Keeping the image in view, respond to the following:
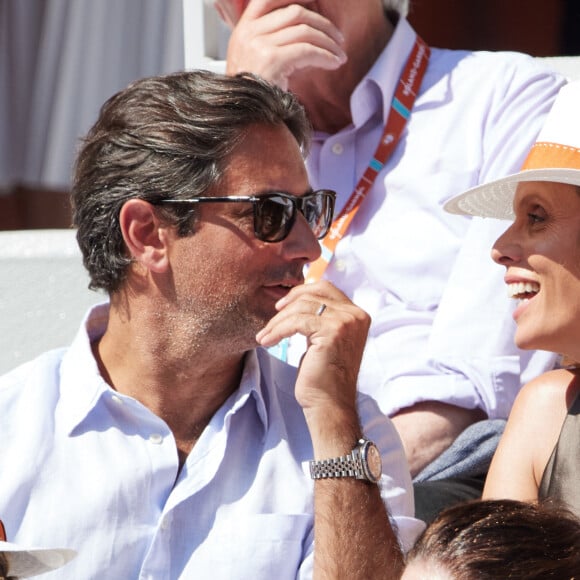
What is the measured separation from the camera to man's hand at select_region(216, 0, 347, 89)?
3.62m

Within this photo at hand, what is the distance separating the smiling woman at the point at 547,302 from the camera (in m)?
2.47

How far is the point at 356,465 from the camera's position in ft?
8.00

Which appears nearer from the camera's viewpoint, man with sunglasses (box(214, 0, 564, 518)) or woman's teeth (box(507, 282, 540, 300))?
woman's teeth (box(507, 282, 540, 300))

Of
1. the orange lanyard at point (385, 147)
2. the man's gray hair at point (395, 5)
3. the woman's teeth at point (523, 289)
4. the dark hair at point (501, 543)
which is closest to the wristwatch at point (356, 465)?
the woman's teeth at point (523, 289)

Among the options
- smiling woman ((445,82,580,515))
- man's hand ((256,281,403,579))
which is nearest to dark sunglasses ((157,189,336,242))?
man's hand ((256,281,403,579))

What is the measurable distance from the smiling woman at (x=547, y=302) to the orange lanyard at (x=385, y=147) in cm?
90

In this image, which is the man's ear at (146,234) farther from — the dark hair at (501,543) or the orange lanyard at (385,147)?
the dark hair at (501,543)

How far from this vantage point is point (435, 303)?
11.3ft

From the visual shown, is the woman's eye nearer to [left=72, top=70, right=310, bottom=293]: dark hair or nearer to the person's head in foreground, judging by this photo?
Answer: the person's head in foreground

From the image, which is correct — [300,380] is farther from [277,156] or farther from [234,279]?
[277,156]

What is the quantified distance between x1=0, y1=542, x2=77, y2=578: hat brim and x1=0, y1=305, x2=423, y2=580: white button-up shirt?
0.44m

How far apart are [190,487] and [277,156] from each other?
0.77 meters

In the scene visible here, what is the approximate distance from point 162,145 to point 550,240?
2.86ft

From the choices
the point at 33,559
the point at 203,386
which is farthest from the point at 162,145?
the point at 33,559
